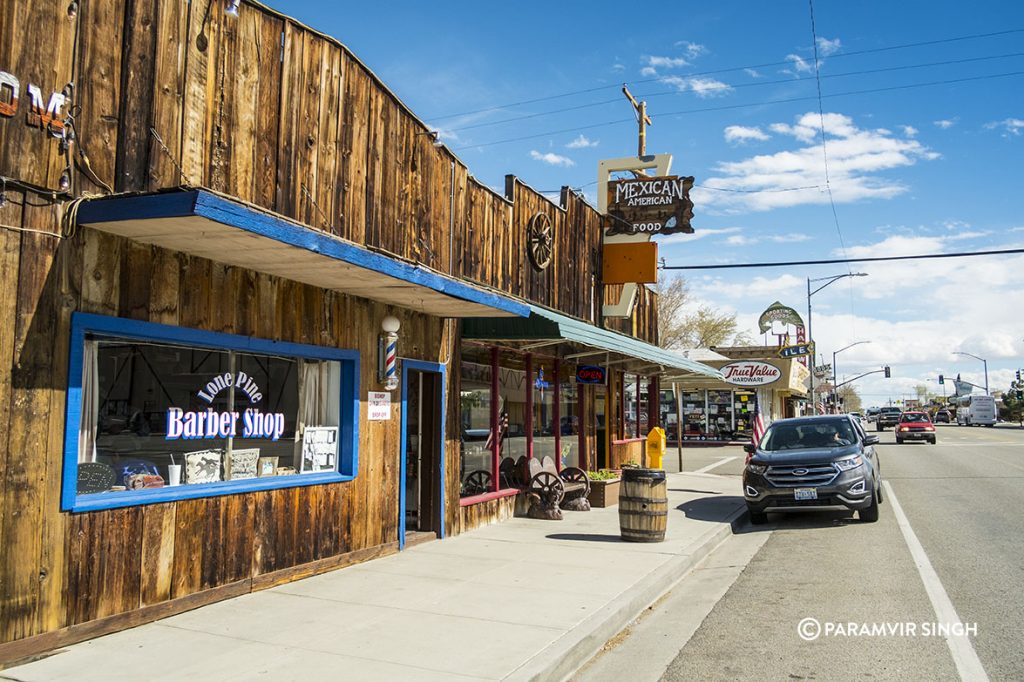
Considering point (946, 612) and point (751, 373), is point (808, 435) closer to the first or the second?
point (946, 612)

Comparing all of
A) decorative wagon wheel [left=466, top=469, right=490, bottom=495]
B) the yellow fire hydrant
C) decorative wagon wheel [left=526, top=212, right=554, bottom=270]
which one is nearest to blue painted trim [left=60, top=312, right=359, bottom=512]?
decorative wagon wheel [left=466, top=469, right=490, bottom=495]

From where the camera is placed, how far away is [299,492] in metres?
7.94

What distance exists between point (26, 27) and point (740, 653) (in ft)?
21.9

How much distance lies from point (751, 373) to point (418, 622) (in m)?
30.9

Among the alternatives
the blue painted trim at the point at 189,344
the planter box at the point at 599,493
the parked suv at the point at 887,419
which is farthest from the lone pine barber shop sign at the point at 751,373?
the parked suv at the point at 887,419

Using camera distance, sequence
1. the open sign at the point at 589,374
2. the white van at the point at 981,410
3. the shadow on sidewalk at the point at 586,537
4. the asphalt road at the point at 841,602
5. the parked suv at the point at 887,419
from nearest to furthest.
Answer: the asphalt road at the point at 841,602, the shadow on sidewalk at the point at 586,537, the open sign at the point at 589,374, the parked suv at the point at 887,419, the white van at the point at 981,410

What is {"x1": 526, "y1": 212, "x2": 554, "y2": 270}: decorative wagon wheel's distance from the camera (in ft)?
44.7

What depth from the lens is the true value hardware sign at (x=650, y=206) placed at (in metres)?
16.6

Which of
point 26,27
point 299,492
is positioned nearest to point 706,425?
point 299,492

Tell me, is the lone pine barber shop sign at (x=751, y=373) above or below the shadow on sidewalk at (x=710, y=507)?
above

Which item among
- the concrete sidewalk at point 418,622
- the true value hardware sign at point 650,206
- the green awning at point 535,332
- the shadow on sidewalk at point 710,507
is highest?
the true value hardware sign at point 650,206

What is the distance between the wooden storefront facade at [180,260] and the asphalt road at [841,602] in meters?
3.39

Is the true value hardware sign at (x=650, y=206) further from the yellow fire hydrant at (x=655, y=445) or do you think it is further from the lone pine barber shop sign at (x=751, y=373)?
the lone pine barber shop sign at (x=751, y=373)

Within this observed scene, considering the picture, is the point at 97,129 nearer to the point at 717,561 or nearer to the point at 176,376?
the point at 176,376
